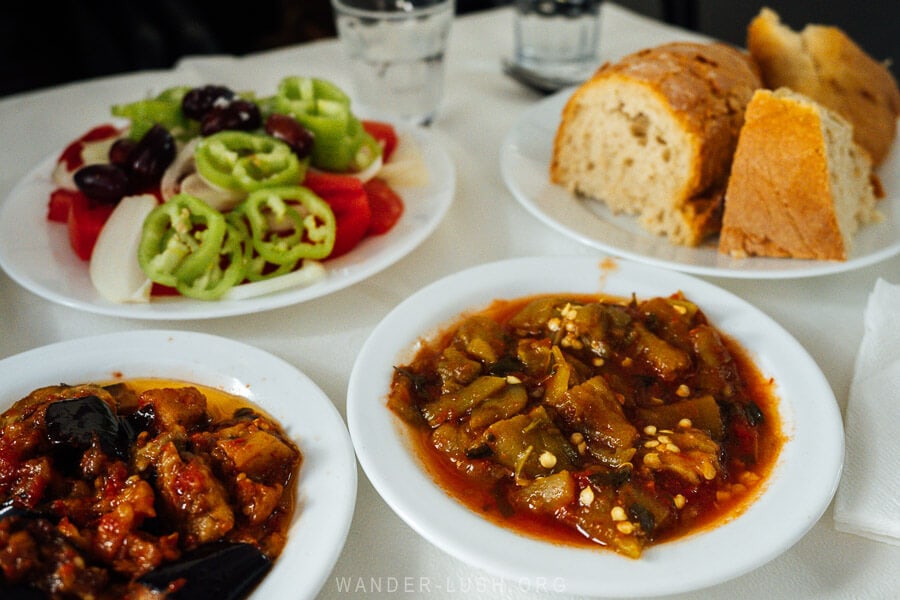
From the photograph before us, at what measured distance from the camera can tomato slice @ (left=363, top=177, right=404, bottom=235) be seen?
2.57m

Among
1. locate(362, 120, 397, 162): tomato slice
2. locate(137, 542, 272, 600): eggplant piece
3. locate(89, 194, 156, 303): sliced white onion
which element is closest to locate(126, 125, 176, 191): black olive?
locate(89, 194, 156, 303): sliced white onion

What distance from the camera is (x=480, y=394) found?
1.81m

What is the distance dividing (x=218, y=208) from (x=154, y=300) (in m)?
0.37

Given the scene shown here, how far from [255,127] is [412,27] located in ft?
3.12

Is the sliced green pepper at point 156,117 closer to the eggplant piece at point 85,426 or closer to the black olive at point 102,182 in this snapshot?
the black olive at point 102,182

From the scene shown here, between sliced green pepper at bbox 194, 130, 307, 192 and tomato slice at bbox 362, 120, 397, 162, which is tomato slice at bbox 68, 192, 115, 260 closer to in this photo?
sliced green pepper at bbox 194, 130, 307, 192

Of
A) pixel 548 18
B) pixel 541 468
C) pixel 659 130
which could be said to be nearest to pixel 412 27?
pixel 548 18

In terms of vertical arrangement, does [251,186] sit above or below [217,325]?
above

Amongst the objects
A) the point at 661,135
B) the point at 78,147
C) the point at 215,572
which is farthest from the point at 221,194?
the point at 661,135

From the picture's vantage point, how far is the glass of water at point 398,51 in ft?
10.6

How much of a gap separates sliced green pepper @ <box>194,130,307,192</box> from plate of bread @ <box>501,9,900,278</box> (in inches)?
31.9

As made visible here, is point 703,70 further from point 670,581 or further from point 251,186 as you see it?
point 670,581

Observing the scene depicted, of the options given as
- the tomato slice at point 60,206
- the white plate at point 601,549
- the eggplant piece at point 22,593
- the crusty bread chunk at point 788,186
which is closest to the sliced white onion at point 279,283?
the white plate at point 601,549

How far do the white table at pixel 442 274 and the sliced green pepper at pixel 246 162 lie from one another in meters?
0.41
